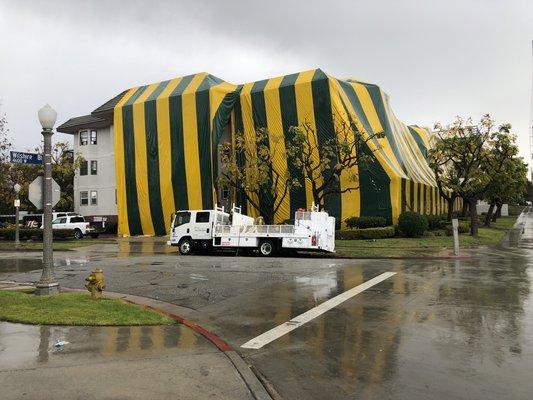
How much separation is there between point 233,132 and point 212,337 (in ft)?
97.5

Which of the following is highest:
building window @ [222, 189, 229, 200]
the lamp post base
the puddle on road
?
building window @ [222, 189, 229, 200]

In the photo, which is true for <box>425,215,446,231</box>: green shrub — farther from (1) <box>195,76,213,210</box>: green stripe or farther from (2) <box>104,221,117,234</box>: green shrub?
(2) <box>104,221,117,234</box>: green shrub

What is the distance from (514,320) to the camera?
28.1ft

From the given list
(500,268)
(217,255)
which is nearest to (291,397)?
(500,268)

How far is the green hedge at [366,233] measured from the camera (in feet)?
89.6

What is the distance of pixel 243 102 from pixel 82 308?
27.9 metres

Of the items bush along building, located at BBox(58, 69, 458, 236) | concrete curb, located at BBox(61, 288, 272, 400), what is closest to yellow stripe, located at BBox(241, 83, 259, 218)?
bush along building, located at BBox(58, 69, 458, 236)

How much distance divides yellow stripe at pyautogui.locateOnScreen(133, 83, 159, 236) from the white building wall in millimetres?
7148

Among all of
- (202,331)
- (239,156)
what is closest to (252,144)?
(239,156)

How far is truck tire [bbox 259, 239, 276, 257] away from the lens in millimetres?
21766

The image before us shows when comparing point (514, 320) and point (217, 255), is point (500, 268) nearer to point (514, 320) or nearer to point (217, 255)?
point (514, 320)

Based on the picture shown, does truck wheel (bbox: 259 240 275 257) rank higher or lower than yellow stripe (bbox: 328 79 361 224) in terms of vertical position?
lower

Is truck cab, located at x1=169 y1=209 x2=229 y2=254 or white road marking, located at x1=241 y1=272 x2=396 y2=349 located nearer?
white road marking, located at x1=241 y1=272 x2=396 y2=349

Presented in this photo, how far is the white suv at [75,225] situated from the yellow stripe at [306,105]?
57.5 feet
